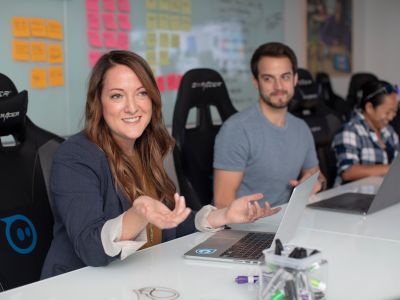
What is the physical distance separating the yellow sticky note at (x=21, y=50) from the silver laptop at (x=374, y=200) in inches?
62.7

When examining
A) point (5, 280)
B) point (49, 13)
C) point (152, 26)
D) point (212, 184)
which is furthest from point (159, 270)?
point (152, 26)

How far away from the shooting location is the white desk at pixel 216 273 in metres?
1.28

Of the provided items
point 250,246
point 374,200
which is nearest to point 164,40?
point 374,200

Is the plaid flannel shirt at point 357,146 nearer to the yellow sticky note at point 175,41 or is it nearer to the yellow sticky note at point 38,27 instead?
the yellow sticky note at point 175,41

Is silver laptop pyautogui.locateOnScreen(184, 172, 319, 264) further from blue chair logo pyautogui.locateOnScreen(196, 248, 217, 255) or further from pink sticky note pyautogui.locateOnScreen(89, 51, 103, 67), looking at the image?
pink sticky note pyautogui.locateOnScreen(89, 51, 103, 67)

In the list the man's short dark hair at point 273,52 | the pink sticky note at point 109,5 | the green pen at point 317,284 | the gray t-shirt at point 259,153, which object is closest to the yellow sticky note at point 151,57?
the pink sticky note at point 109,5

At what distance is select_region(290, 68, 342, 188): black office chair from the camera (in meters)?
3.41

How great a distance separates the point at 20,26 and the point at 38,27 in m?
0.10

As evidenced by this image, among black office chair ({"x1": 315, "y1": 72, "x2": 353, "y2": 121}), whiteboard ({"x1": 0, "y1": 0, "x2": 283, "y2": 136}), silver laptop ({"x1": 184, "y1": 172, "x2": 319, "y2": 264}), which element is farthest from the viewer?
black office chair ({"x1": 315, "y1": 72, "x2": 353, "y2": 121})

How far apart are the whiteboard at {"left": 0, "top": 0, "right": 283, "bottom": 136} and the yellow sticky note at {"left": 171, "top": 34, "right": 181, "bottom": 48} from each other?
0.01 metres

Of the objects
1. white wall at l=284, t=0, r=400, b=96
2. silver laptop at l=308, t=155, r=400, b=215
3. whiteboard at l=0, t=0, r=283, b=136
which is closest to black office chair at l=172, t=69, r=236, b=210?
whiteboard at l=0, t=0, r=283, b=136

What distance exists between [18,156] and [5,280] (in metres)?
0.35

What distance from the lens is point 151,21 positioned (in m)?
3.70

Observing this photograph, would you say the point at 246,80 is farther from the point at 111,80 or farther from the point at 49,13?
the point at 111,80
